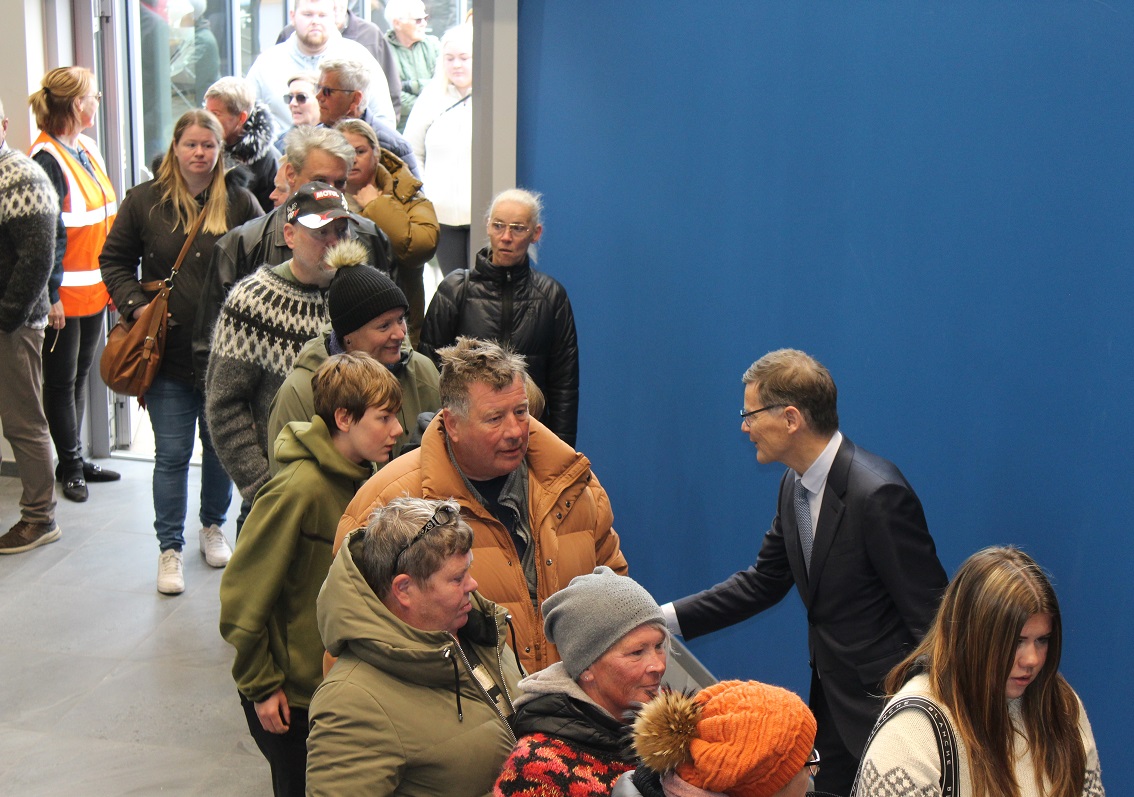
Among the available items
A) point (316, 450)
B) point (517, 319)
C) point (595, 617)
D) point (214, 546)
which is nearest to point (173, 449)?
point (214, 546)

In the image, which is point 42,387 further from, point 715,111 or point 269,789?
point 715,111

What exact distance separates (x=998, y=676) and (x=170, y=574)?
463 centimetres

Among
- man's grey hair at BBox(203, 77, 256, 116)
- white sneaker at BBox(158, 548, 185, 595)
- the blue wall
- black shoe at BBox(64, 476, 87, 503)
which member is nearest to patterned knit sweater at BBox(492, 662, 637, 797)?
the blue wall

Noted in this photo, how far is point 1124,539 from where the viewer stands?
273 cm

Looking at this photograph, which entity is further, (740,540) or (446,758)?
(740,540)

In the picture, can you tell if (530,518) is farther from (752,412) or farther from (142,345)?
(142,345)

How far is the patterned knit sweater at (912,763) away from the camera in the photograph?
209 centimetres

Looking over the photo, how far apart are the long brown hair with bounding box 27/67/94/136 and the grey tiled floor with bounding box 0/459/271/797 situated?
2161 millimetres

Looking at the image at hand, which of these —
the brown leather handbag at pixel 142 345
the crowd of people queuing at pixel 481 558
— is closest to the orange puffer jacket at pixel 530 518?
the crowd of people queuing at pixel 481 558

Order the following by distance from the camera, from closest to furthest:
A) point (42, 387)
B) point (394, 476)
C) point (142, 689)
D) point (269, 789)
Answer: point (394, 476) < point (269, 789) < point (142, 689) < point (42, 387)

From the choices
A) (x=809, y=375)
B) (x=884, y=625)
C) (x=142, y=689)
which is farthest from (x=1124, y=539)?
(x=142, y=689)

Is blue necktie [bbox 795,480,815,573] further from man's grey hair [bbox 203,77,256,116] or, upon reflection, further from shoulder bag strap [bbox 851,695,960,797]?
man's grey hair [bbox 203,77,256,116]

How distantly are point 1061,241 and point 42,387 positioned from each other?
18.1ft

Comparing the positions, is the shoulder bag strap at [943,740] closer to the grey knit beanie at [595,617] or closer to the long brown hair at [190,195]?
the grey knit beanie at [595,617]
